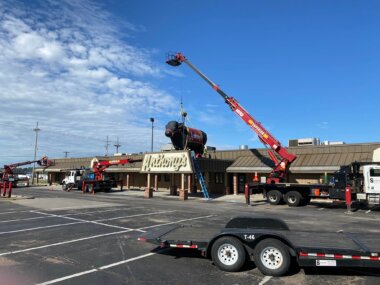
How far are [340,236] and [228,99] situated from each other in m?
25.7

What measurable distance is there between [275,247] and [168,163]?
2784 centimetres

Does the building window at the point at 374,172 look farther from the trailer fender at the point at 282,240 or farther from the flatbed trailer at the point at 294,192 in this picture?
the trailer fender at the point at 282,240

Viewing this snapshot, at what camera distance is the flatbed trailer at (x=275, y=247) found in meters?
7.20

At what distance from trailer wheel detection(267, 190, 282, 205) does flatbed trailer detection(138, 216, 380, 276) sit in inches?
690

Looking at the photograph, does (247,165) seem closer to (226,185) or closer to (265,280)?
(226,185)

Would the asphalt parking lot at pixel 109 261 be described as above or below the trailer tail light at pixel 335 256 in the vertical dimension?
below

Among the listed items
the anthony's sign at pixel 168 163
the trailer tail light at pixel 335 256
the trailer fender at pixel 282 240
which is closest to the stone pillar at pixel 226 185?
the anthony's sign at pixel 168 163

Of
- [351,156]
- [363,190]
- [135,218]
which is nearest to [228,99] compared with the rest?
[351,156]

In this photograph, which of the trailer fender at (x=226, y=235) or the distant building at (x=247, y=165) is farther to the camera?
the distant building at (x=247, y=165)

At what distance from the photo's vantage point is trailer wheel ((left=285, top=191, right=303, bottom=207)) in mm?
25156

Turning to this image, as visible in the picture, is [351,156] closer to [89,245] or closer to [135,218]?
[135,218]

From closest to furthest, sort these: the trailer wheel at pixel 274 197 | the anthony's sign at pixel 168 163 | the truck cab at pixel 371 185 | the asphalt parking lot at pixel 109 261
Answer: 1. the asphalt parking lot at pixel 109 261
2. the truck cab at pixel 371 185
3. the trailer wheel at pixel 274 197
4. the anthony's sign at pixel 168 163

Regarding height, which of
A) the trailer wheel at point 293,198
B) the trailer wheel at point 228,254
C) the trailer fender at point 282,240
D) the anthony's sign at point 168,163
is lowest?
the trailer wheel at point 228,254

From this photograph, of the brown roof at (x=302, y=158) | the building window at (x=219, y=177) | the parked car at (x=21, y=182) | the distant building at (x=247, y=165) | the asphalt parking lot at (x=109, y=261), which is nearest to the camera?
the asphalt parking lot at (x=109, y=261)
